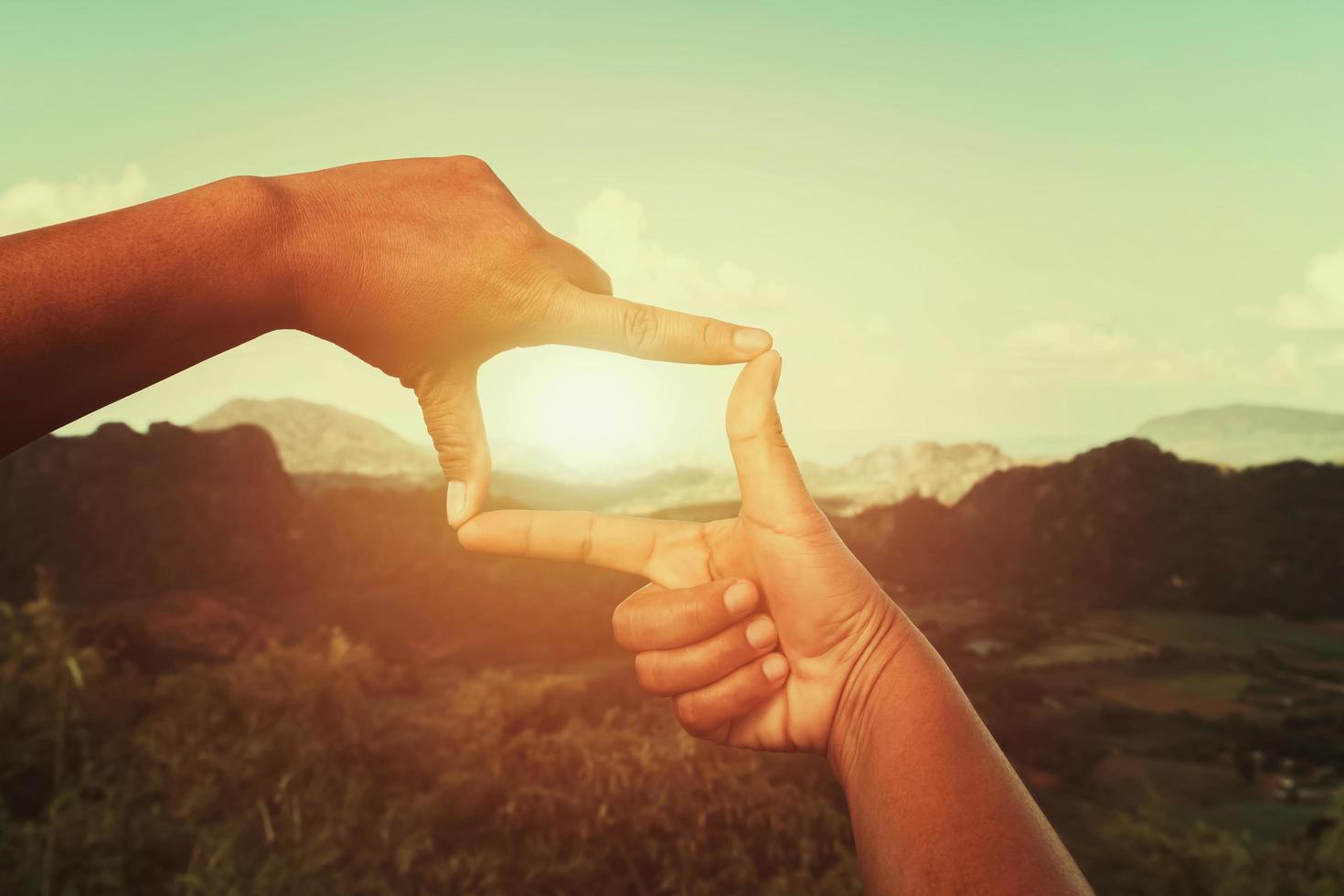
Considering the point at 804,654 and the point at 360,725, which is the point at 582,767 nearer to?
the point at 360,725

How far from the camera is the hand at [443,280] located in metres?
1.47

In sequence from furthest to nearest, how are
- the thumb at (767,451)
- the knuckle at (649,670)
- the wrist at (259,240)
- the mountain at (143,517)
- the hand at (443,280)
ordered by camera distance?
the mountain at (143,517), the knuckle at (649,670), the thumb at (767,451), the hand at (443,280), the wrist at (259,240)

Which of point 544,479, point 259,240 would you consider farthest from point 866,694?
point 544,479

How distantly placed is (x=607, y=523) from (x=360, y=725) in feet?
10.8

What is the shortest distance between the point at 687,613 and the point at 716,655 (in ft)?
0.35

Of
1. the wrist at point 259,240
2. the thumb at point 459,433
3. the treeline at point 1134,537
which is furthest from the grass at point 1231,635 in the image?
the wrist at point 259,240

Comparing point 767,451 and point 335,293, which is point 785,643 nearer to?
point 767,451

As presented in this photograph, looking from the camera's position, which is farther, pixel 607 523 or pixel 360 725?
pixel 360 725

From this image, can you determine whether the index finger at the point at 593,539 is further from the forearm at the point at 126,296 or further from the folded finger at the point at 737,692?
the forearm at the point at 126,296

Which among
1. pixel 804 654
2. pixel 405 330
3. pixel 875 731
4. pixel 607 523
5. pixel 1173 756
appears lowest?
pixel 1173 756

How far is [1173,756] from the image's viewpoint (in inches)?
185

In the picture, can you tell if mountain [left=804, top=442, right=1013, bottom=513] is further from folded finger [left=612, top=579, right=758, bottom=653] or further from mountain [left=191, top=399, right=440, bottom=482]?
folded finger [left=612, top=579, right=758, bottom=653]

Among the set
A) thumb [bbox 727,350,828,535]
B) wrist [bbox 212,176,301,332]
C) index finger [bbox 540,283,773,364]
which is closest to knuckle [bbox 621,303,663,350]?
index finger [bbox 540,283,773,364]

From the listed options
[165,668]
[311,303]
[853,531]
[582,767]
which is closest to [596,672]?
[582,767]
